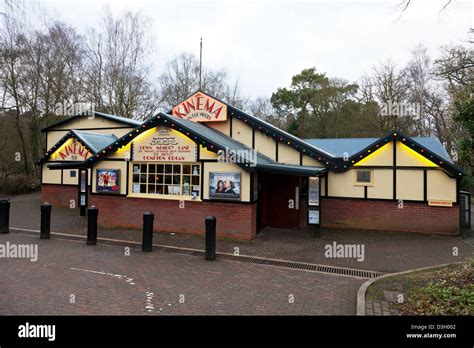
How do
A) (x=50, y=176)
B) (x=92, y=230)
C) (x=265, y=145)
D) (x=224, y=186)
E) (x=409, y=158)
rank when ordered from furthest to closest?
1. (x=50, y=176)
2. (x=265, y=145)
3. (x=409, y=158)
4. (x=224, y=186)
5. (x=92, y=230)

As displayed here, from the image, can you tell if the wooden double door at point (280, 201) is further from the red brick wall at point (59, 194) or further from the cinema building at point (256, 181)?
the red brick wall at point (59, 194)

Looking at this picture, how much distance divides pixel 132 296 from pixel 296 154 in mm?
8547

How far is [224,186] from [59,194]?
12105 mm

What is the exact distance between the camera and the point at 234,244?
971 centimetres

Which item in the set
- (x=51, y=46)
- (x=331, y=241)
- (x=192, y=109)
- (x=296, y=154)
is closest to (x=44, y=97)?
(x=51, y=46)

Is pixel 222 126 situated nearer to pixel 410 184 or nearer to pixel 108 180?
pixel 108 180

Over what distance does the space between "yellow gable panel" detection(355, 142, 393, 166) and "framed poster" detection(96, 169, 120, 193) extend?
9.47m

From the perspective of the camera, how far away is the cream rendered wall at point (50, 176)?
17.8 meters

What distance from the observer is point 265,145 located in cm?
1275

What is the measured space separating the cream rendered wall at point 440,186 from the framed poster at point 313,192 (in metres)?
4.07

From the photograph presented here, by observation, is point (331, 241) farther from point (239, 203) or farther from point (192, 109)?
point (192, 109)

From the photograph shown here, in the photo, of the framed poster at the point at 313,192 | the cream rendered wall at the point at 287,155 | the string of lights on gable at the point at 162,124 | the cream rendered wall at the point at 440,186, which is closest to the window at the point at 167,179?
the string of lights on gable at the point at 162,124

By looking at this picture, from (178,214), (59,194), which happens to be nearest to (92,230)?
(178,214)

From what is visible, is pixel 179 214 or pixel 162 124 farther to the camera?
pixel 162 124
